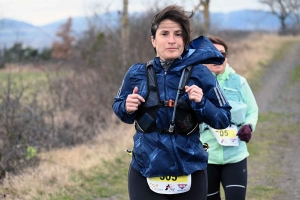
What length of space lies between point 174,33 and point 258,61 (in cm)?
2294

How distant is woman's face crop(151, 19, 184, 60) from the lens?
2.73 meters

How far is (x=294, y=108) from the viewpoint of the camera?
13742 mm

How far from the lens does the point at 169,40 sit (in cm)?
273

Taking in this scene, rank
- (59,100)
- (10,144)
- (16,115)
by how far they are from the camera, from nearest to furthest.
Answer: (10,144)
(16,115)
(59,100)

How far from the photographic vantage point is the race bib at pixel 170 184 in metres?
2.71

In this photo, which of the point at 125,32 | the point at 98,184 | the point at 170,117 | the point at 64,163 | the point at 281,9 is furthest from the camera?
the point at 281,9

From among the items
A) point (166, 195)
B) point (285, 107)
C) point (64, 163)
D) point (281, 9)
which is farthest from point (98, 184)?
point (281, 9)

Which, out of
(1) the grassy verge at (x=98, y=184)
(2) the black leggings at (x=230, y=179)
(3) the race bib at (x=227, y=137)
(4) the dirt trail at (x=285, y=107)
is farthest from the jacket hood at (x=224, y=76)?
(1) the grassy verge at (x=98, y=184)

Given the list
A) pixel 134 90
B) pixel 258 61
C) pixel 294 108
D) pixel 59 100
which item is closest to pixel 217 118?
pixel 134 90

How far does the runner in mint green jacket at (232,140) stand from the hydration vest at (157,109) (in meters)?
1.30

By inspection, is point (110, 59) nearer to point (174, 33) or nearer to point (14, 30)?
point (14, 30)

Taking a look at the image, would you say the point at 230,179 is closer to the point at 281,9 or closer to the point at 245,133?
the point at 245,133

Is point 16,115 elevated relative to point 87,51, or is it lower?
lower

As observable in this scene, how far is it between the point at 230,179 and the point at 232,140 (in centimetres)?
32
